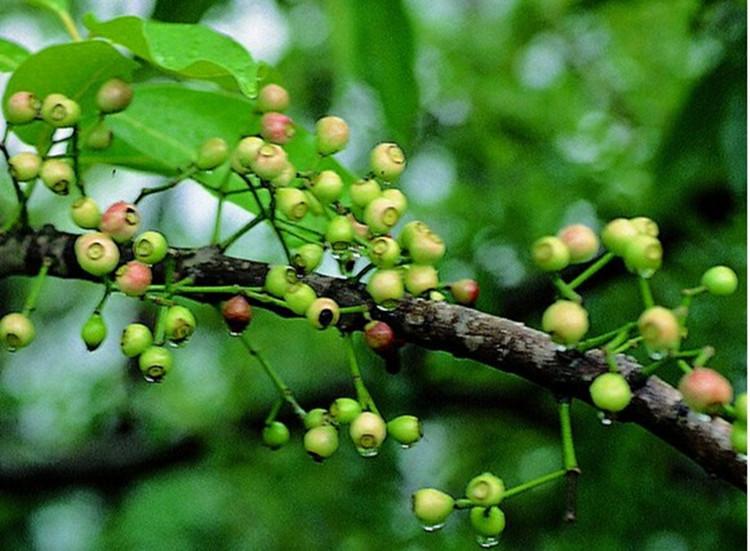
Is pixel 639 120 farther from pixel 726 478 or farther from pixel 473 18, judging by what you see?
pixel 726 478

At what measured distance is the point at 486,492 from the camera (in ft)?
2.66

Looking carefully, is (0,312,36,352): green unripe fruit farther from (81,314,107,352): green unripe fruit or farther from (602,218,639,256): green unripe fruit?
(602,218,639,256): green unripe fruit

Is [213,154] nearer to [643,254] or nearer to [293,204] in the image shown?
[293,204]

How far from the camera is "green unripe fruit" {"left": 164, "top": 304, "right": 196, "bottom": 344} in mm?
871

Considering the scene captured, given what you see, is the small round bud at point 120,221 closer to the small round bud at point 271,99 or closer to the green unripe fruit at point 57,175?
the green unripe fruit at point 57,175

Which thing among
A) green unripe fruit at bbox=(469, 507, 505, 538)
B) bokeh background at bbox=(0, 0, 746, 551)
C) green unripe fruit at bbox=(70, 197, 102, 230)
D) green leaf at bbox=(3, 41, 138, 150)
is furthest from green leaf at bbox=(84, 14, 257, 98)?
bokeh background at bbox=(0, 0, 746, 551)

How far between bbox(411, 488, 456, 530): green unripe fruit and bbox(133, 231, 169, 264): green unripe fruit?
231 mm

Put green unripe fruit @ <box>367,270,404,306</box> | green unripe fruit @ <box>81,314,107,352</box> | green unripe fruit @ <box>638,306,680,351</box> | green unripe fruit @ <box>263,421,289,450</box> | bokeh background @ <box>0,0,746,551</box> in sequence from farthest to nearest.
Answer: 1. bokeh background @ <box>0,0,746,551</box>
2. green unripe fruit @ <box>263,421,289,450</box>
3. green unripe fruit @ <box>81,314,107,352</box>
4. green unripe fruit @ <box>367,270,404,306</box>
5. green unripe fruit @ <box>638,306,680,351</box>

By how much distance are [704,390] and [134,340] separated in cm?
38

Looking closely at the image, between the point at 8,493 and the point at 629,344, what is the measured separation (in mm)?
1617

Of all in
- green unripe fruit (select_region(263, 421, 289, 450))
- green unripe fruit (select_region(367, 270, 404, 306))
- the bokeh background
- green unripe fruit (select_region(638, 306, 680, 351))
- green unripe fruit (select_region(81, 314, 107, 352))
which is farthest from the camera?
the bokeh background

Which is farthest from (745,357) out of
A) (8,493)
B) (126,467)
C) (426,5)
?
(426,5)

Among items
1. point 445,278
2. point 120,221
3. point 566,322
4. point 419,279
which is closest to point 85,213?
point 120,221

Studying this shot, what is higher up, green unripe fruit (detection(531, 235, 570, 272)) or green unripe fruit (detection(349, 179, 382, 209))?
green unripe fruit (detection(531, 235, 570, 272))
